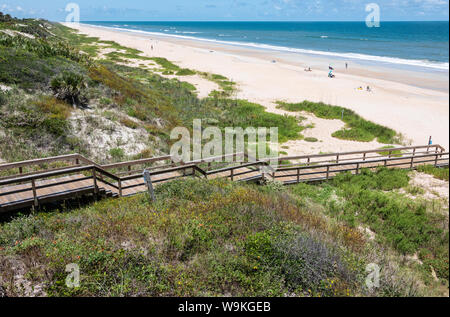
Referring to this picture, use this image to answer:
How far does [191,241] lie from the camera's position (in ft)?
19.8

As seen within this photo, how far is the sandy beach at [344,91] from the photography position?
71.1 feet

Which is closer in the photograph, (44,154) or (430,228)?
(430,228)

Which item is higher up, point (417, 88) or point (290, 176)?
point (417, 88)

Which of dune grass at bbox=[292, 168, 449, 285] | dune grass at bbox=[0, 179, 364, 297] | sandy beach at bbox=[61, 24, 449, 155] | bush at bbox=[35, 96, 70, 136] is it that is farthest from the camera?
sandy beach at bbox=[61, 24, 449, 155]

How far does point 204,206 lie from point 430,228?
18.7 feet

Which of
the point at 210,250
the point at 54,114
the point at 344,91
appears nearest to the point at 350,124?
the point at 344,91

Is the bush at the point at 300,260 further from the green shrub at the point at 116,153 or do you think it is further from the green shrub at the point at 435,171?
the green shrub at the point at 435,171

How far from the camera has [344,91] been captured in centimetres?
3428

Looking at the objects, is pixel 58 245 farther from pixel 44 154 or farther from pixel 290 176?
→ pixel 290 176

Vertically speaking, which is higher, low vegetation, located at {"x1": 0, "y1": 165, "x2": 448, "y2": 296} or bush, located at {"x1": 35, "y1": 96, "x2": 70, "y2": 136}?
bush, located at {"x1": 35, "y1": 96, "x2": 70, "y2": 136}

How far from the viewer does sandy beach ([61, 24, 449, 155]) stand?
21672 millimetres

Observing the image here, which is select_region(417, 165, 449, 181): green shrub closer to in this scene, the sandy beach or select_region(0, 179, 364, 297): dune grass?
the sandy beach

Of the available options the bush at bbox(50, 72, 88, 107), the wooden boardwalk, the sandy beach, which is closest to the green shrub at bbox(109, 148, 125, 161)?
the wooden boardwalk

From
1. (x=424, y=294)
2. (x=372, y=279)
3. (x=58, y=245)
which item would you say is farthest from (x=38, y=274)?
(x=424, y=294)
